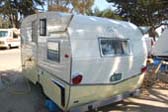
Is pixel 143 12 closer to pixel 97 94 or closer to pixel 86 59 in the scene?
pixel 97 94

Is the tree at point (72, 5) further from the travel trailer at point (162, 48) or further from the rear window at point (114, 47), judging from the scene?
the rear window at point (114, 47)

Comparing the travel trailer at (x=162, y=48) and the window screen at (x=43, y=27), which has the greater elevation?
the window screen at (x=43, y=27)

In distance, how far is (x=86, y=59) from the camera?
19.2ft

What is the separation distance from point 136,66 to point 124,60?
20.2 inches

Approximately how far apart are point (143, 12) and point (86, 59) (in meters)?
36.9

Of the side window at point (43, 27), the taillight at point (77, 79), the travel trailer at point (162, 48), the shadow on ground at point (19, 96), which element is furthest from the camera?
the travel trailer at point (162, 48)

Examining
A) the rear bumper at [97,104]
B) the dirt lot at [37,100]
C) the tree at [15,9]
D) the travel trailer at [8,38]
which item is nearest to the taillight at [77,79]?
the rear bumper at [97,104]

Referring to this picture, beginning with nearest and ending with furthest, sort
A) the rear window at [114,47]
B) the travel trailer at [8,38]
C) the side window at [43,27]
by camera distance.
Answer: the rear window at [114,47]
the side window at [43,27]
the travel trailer at [8,38]

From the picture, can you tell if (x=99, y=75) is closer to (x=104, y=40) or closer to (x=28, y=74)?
(x=104, y=40)

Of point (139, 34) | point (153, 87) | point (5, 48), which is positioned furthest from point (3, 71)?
point (5, 48)

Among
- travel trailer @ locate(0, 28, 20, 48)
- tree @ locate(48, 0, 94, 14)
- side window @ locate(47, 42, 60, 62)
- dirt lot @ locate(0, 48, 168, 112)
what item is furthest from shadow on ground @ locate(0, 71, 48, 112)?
tree @ locate(48, 0, 94, 14)

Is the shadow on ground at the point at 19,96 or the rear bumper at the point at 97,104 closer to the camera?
the rear bumper at the point at 97,104

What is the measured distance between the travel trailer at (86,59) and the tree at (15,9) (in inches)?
1430

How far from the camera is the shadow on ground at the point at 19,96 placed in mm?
7508
